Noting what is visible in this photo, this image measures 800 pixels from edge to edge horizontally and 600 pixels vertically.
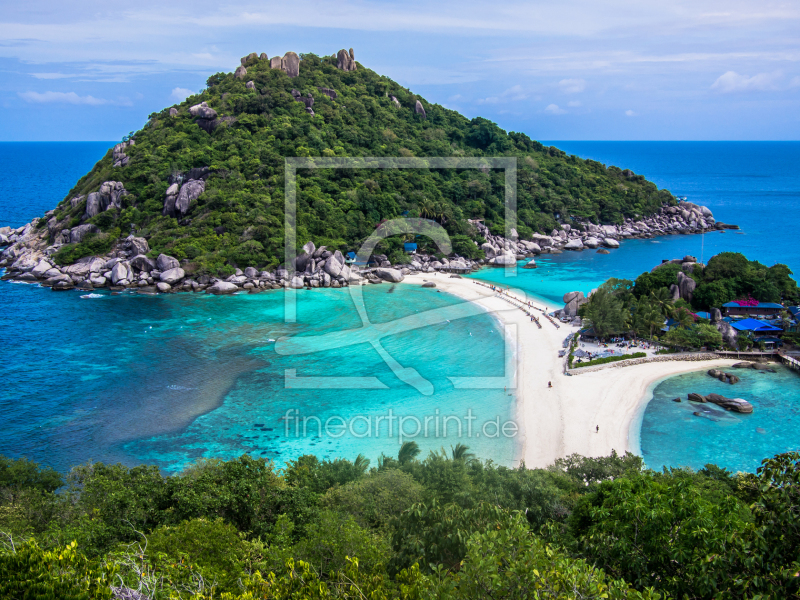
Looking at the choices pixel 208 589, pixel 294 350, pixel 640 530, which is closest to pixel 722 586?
pixel 640 530

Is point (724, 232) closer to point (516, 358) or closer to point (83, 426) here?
point (516, 358)

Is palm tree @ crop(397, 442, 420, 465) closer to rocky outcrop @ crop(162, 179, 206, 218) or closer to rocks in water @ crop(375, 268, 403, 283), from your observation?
rocks in water @ crop(375, 268, 403, 283)

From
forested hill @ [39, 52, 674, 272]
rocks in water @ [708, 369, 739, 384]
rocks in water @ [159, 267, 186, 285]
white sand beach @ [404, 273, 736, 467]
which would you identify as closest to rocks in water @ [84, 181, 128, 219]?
forested hill @ [39, 52, 674, 272]

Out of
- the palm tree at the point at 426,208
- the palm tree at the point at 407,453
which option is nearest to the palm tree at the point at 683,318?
the palm tree at the point at 407,453

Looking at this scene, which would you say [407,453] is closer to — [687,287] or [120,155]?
[687,287]

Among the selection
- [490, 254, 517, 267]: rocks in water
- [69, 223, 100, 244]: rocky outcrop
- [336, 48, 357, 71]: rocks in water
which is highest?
[336, 48, 357, 71]: rocks in water
